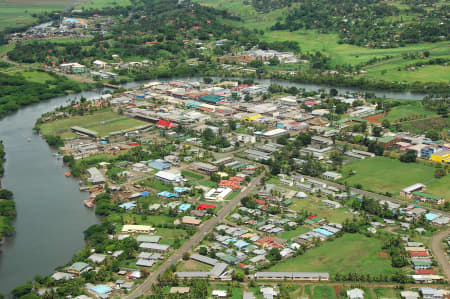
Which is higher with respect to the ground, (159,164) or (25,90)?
(25,90)

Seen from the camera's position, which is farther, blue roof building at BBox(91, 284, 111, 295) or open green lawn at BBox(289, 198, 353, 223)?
open green lawn at BBox(289, 198, 353, 223)

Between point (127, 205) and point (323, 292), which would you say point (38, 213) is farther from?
point (323, 292)

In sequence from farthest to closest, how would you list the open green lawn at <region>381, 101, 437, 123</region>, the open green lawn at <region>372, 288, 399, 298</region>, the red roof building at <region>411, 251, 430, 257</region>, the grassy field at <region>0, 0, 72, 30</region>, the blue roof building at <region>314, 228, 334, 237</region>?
the grassy field at <region>0, 0, 72, 30</region>, the open green lawn at <region>381, 101, 437, 123</region>, the blue roof building at <region>314, 228, 334, 237</region>, the red roof building at <region>411, 251, 430, 257</region>, the open green lawn at <region>372, 288, 399, 298</region>

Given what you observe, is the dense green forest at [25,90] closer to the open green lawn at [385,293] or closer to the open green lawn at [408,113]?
the open green lawn at [408,113]

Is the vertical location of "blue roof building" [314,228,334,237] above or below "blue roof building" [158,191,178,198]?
below

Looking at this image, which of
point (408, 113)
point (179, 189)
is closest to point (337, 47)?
point (408, 113)

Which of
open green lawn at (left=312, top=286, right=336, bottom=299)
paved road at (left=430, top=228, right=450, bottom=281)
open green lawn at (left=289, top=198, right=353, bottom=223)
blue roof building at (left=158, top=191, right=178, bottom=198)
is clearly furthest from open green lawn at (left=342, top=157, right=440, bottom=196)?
open green lawn at (left=312, top=286, right=336, bottom=299)

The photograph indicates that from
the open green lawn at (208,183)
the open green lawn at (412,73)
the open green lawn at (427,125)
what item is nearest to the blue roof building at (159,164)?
the open green lawn at (208,183)

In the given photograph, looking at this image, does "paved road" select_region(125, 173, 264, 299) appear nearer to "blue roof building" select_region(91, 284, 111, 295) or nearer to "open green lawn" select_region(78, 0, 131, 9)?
"blue roof building" select_region(91, 284, 111, 295)
